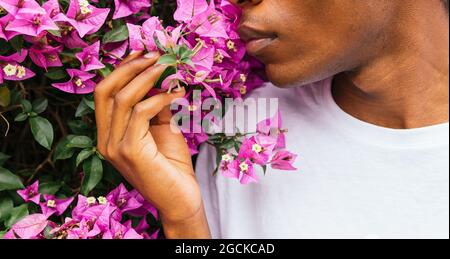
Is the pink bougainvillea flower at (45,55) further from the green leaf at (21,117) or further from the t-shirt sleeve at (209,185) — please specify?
the t-shirt sleeve at (209,185)

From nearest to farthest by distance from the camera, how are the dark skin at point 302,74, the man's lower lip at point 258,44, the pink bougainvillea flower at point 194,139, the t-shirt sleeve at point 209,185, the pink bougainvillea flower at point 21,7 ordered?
the pink bougainvillea flower at point 21,7, the dark skin at point 302,74, the man's lower lip at point 258,44, the pink bougainvillea flower at point 194,139, the t-shirt sleeve at point 209,185

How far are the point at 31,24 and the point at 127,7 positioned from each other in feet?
0.66

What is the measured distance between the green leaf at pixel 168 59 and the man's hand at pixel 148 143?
4 centimetres

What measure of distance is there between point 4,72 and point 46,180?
0.91 ft

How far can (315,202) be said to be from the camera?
1.25 metres

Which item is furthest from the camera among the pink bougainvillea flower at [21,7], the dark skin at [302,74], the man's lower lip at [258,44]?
the man's lower lip at [258,44]

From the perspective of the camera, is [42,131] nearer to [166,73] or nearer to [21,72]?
[21,72]

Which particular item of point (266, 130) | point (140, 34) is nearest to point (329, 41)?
point (266, 130)

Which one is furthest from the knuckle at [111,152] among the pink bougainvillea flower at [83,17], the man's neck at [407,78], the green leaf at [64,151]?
the man's neck at [407,78]

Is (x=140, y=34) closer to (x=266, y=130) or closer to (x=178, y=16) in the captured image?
(x=178, y=16)

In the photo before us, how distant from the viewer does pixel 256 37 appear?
108 cm

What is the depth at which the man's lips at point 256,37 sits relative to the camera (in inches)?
41.9

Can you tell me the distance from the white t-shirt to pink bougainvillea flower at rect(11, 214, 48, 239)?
0.45 m

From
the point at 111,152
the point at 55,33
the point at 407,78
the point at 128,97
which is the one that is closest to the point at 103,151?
the point at 111,152
